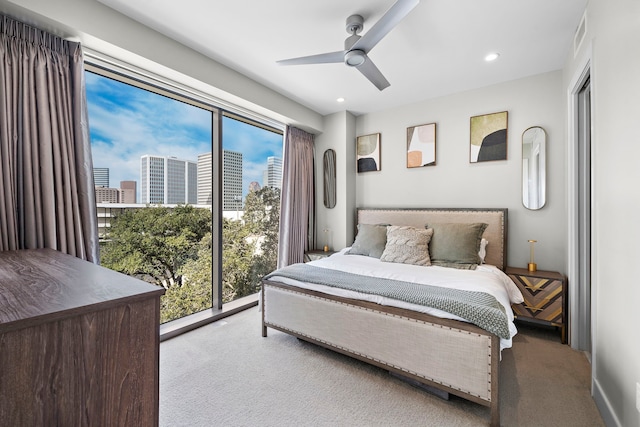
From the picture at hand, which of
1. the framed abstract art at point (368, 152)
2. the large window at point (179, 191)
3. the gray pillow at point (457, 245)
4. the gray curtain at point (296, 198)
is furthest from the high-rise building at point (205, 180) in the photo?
the gray pillow at point (457, 245)

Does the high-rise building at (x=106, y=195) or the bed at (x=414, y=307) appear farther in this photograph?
the high-rise building at (x=106, y=195)

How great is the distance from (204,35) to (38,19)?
3.43 ft

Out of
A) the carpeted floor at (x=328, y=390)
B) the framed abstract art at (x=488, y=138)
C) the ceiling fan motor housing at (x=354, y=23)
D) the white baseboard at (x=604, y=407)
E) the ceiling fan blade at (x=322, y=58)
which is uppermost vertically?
the ceiling fan motor housing at (x=354, y=23)

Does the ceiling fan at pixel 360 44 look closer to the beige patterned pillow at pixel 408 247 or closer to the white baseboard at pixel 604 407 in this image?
the beige patterned pillow at pixel 408 247

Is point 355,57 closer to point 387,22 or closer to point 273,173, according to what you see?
point 387,22

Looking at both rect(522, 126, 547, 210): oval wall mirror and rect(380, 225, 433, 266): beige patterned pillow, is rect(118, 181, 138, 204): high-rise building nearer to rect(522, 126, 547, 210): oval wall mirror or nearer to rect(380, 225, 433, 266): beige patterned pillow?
rect(380, 225, 433, 266): beige patterned pillow

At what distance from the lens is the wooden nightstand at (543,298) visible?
8.55 feet

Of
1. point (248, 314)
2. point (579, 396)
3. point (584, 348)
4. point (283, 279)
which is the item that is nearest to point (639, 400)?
point (579, 396)

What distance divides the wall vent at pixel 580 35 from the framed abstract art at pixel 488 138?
2.97 feet

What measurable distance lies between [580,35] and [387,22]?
1.66 m

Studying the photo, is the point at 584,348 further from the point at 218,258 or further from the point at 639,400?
the point at 218,258

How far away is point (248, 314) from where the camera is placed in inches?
131

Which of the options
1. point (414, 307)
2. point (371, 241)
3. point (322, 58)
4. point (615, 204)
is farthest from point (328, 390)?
point (322, 58)

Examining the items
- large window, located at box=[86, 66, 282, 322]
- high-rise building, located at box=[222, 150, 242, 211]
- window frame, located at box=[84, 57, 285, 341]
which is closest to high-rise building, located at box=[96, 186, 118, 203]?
large window, located at box=[86, 66, 282, 322]
